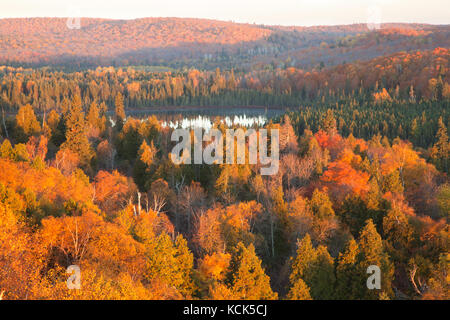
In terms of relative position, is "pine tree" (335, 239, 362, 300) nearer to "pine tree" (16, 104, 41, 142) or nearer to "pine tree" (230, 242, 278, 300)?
"pine tree" (230, 242, 278, 300)

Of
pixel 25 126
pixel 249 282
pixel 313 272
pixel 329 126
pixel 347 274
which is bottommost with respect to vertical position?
pixel 347 274

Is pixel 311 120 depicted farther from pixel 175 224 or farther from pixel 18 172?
pixel 18 172

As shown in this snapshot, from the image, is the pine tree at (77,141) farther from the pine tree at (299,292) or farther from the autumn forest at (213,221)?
the pine tree at (299,292)

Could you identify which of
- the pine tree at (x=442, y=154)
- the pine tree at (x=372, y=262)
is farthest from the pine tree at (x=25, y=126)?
the pine tree at (x=442, y=154)

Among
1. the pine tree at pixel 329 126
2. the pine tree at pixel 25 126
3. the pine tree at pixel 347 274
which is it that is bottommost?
the pine tree at pixel 347 274

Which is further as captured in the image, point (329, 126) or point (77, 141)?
point (329, 126)

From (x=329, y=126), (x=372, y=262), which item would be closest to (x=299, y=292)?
(x=372, y=262)

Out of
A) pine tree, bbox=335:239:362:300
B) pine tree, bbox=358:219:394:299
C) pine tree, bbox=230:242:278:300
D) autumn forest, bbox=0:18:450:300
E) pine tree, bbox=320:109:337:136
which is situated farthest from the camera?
pine tree, bbox=320:109:337:136

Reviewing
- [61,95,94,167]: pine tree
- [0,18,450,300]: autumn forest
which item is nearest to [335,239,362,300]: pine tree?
[0,18,450,300]: autumn forest

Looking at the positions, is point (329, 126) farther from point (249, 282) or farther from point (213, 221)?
point (249, 282)

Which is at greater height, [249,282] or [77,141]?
[77,141]

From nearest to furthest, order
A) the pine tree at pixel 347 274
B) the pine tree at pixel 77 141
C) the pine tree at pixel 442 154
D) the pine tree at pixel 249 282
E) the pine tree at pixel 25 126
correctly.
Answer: the pine tree at pixel 249 282 < the pine tree at pixel 347 274 < the pine tree at pixel 77 141 < the pine tree at pixel 442 154 < the pine tree at pixel 25 126
